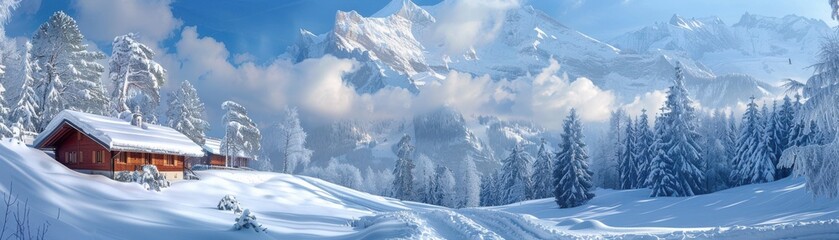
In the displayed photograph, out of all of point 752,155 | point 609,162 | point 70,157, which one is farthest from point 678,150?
point 70,157

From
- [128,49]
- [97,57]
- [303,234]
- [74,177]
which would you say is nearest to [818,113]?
[303,234]

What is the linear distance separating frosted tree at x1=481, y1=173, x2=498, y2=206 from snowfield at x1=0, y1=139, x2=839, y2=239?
109ft

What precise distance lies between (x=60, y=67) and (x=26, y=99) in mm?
4391

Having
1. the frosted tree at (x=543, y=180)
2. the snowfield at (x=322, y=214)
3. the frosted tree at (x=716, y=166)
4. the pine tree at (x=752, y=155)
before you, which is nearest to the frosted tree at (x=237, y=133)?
the snowfield at (x=322, y=214)

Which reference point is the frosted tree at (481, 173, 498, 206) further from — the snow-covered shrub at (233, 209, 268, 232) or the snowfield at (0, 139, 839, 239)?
the snow-covered shrub at (233, 209, 268, 232)

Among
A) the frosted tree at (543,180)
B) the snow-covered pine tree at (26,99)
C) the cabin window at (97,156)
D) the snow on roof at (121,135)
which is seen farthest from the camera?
the frosted tree at (543,180)

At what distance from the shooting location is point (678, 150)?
4884 centimetres

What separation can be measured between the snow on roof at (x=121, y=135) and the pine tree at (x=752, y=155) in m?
49.6

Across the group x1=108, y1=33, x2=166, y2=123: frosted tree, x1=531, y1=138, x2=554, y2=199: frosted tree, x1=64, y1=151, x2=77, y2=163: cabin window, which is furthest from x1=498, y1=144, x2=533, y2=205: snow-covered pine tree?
x1=64, y1=151, x2=77, y2=163: cabin window

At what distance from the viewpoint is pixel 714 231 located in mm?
18578

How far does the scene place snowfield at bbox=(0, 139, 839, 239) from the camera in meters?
16.7

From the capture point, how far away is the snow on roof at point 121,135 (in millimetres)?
31797

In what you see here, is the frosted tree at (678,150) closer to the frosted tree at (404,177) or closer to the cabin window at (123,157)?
the frosted tree at (404,177)

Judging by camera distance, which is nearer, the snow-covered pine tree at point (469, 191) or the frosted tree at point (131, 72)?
the frosted tree at point (131, 72)
